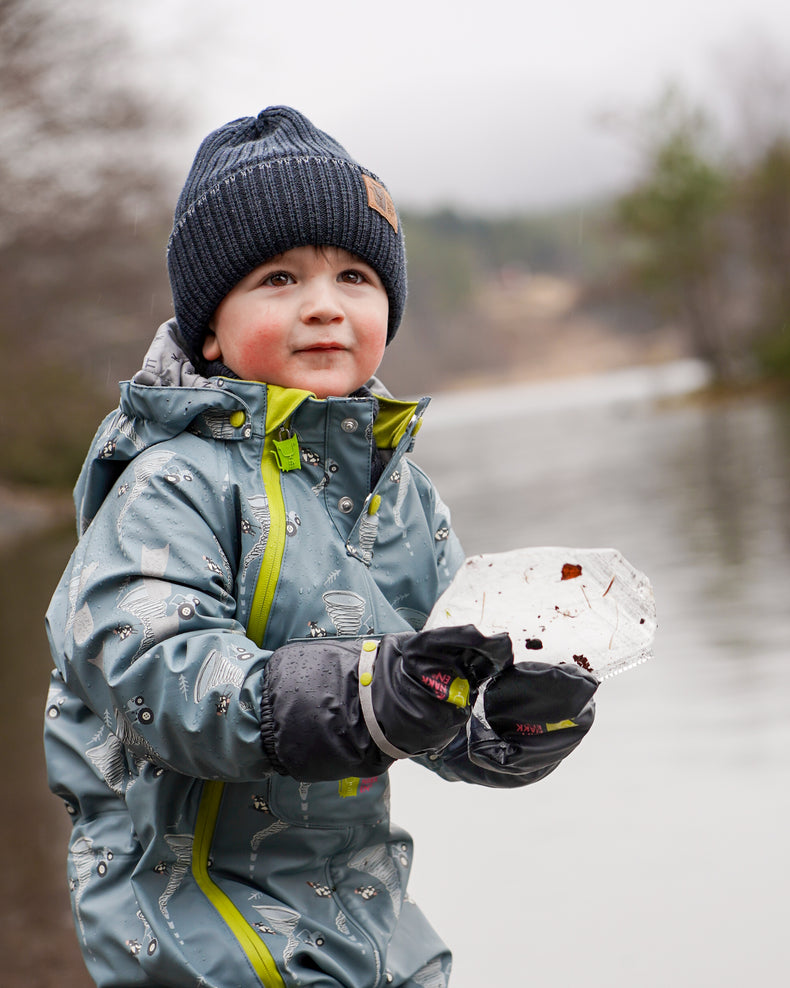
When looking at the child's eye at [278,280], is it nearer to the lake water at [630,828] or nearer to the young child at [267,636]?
the young child at [267,636]

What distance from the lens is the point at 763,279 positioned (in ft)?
97.1

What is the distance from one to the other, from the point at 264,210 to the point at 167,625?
652 mm

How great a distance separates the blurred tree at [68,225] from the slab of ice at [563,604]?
31.6ft

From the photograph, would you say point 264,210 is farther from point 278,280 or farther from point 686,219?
point 686,219

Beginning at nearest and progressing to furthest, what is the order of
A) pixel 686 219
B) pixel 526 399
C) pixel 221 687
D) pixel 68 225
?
1. pixel 221 687
2. pixel 68 225
3. pixel 686 219
4. pixel 526 399

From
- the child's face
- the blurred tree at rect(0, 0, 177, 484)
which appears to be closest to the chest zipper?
the child's face

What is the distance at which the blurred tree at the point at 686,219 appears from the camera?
2961 cm

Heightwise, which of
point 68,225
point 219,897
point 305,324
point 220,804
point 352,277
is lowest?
point 219,897

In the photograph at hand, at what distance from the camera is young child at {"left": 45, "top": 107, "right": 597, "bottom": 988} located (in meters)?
1.43

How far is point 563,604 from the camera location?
1592 millimetres

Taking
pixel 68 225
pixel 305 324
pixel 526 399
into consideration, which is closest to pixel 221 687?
pixel 305 324

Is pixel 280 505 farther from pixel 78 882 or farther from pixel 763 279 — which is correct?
pixel 763 279

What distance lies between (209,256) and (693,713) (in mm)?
3519

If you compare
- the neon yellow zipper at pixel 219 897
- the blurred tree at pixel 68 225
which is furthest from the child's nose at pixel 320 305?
the blurred tree at pixel 68 225
